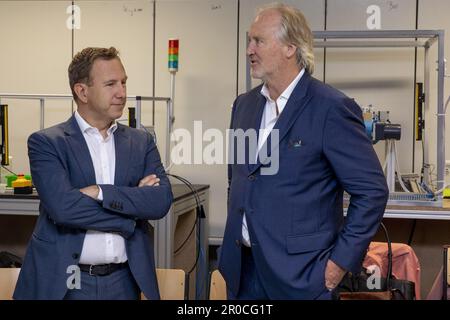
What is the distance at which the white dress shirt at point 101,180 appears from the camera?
1681mm

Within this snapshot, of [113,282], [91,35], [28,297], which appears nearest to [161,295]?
[113,282]

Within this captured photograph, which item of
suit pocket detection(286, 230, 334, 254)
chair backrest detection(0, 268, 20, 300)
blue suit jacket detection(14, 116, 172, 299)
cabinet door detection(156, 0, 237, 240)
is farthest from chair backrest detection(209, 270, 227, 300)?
cabinet door detection(156, 0, 237, 240)

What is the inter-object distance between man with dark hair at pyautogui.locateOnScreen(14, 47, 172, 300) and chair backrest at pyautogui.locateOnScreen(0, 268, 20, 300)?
299 millimetres

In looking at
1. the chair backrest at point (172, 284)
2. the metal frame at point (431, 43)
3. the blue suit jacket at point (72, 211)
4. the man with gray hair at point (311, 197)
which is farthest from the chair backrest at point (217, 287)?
the metal frame at point (431, 43)

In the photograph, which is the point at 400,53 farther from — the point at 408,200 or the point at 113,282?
the point at 113,282

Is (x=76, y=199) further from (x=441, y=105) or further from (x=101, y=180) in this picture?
(x=441, y=105)

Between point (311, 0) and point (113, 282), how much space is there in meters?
2.51

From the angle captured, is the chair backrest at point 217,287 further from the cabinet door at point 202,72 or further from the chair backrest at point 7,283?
the cabinet door at point 202,72

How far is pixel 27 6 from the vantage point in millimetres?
3789

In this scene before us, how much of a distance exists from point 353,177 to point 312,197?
13 centimetres

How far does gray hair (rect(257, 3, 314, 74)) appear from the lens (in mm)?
1646

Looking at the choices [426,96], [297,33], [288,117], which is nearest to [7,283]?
[288,117]

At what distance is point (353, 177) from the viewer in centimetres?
153
